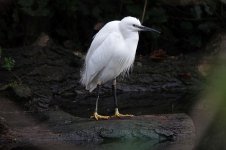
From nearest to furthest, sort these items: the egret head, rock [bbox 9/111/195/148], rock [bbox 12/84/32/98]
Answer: rock [bbox 9/111/195/148] → the egret head → rock [bbox 12/84/32/98]

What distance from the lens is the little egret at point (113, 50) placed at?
4148mm

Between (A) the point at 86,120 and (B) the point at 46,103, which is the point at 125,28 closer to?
(A) the point at 86,120

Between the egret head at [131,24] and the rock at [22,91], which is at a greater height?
the egret head at [131,24]

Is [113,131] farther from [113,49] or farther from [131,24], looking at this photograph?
[131,24]

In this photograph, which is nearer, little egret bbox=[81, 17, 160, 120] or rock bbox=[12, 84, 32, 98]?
little egret bbox=[81, 17, 160, 120]

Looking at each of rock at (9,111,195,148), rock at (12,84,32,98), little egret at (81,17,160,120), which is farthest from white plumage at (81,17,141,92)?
rock at (12,84,32,98)

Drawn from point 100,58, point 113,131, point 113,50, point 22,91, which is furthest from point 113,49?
point 22,91

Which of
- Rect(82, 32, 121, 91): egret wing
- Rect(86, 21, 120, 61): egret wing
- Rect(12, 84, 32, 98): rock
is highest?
Rect(86, 21, 120, 61): egret wing

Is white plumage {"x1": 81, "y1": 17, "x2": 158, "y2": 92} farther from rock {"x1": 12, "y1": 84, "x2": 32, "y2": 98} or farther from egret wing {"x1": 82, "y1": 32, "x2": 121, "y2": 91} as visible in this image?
rock {"x1": 12, "y1": 84, "x2": 32, "y2": 98}

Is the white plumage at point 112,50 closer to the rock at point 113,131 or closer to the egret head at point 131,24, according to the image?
the egret head at point 131,24

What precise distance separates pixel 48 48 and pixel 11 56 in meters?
0.42

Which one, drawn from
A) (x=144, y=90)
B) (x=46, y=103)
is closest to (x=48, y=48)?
(x=46, y=103)

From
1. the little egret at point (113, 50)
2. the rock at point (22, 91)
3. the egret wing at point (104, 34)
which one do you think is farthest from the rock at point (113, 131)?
the rock at point (22, 91)

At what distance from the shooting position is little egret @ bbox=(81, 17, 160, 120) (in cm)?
415
